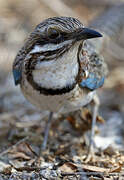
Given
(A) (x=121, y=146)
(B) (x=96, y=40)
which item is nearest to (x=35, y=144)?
(A) (x=121, y=146)

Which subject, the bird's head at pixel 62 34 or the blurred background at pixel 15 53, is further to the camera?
the blurred background at pixel 15 53

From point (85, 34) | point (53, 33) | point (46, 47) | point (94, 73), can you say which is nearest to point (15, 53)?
point (94, 73)

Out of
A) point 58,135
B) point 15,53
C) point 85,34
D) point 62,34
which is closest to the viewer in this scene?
point 85,34

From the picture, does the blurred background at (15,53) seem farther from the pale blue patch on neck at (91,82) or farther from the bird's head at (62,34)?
the bird's head at (62,34)

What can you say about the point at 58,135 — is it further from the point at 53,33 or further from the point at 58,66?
the point at 53,33

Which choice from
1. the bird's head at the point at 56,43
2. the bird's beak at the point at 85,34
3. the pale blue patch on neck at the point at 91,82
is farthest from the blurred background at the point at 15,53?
the bird's beak at the point at 85,34

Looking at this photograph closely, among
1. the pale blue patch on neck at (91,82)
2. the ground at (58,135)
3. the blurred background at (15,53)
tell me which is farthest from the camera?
the blurred background at (15,53)

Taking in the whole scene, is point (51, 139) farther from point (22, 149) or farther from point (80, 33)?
point (80, 33)

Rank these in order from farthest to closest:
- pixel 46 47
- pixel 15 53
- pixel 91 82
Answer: pixel 15 53, pixel 91 82, pixel 46 47

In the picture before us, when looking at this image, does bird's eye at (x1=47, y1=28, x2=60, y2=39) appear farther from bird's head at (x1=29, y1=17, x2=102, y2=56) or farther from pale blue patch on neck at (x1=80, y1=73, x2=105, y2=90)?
pale blue patch on neck at (x1=80, y1=73, x2=105, y2=90)
